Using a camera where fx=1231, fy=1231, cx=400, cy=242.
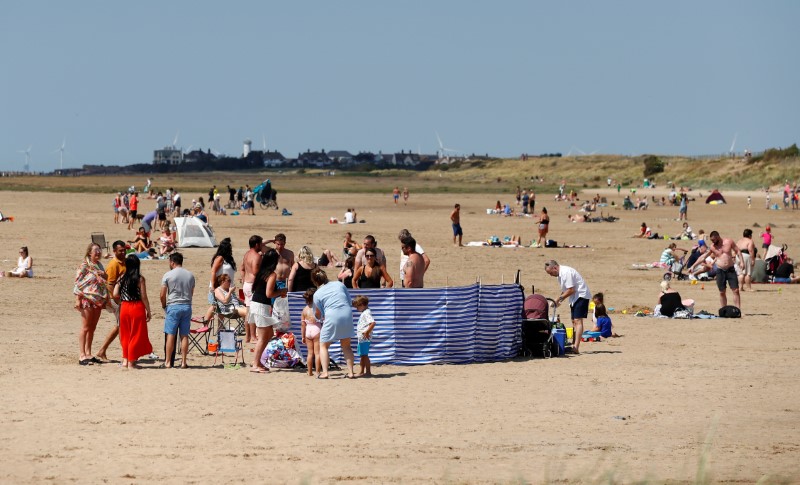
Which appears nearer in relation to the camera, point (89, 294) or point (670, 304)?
point (89, 294)

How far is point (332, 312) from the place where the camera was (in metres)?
12.9

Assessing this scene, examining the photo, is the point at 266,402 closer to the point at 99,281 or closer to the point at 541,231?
the point at 99,281

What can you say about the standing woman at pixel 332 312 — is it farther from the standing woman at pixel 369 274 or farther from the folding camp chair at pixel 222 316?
the folding camp chair at pixel 222 316

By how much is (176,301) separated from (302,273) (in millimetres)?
1615

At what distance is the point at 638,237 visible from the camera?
121ft

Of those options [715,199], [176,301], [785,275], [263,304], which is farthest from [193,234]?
[715,199]

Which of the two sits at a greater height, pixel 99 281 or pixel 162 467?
pixel 99 281

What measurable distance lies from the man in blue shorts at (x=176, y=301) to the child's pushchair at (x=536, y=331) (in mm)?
4129

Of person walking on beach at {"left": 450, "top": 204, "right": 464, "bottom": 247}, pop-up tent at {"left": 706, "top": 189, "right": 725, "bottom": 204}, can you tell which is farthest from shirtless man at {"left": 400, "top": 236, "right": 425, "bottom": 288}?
pop-up tent at {"left": 706, "top": 189, "right": 725, "bottom": 204}

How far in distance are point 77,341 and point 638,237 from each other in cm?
A: 2422

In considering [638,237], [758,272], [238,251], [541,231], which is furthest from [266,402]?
[638,237]

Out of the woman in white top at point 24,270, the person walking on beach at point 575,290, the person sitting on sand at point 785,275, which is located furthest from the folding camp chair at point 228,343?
the person sitting on sand at point 785,275

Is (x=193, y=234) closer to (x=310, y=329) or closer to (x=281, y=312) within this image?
(x=281, y=312)

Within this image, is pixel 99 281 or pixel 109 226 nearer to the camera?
pixel 99 281
